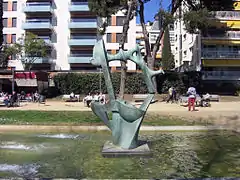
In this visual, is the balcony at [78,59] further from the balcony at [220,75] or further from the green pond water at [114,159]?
the green pond water at [114,159]

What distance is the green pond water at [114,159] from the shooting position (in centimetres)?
755

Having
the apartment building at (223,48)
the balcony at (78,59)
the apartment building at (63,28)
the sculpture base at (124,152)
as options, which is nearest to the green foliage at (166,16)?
the apartment building at (223,48)

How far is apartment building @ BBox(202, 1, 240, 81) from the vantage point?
182 ft

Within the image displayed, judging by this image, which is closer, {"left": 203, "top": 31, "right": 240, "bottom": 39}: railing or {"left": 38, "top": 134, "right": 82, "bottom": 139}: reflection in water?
{"left": 38, "top": 134, "right": 82, "bottom": 139}: reflection in water

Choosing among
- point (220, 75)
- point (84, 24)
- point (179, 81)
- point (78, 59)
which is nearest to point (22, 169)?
point (179, 81)

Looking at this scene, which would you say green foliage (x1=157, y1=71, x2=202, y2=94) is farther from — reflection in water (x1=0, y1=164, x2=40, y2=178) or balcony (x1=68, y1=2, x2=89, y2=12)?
reflection in water (x1=0, y1=164, x2=40, y2=178)

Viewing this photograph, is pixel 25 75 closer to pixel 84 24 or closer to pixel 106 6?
pixel 106 6

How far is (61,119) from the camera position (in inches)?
716

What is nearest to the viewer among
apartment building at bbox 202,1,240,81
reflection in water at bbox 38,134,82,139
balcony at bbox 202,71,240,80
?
reflection in water at bbox 38,134,82,139

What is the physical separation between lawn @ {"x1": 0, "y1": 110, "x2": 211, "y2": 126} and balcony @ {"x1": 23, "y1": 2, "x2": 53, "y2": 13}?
46.8 m

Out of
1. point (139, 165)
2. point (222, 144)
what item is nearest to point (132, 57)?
point (139, 165)

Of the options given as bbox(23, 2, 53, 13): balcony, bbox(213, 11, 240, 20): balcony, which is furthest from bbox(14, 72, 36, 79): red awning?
bbox(213, 11, 240, 20): balcony

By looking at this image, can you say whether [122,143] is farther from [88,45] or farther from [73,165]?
[88,45]

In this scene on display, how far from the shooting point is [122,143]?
959cm
